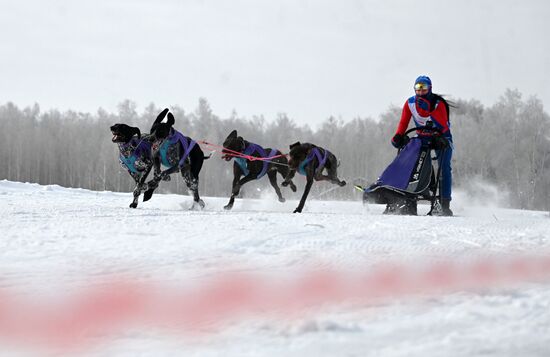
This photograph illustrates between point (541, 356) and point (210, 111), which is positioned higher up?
point (210, 111)

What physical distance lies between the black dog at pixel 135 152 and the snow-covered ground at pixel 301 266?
334cm

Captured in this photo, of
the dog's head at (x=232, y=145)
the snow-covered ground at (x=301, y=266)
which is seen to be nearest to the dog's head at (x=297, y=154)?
the dog's head at (x=232, y=145)

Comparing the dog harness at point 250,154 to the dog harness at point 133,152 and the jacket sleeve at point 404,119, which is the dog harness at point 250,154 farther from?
the jacket sleeve at point 404,119

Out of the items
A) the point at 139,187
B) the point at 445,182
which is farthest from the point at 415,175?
the point at 139,187

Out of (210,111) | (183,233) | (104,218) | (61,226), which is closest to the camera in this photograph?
(183,233)

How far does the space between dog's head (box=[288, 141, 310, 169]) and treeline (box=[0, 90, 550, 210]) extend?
3076 centimetres

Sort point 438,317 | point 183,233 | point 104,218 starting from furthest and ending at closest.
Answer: point 104,218, point 183,233, point 438,317

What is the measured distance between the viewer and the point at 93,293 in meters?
2.98

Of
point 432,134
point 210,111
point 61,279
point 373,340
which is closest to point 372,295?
point 373,340

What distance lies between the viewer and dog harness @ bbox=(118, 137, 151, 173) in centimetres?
991

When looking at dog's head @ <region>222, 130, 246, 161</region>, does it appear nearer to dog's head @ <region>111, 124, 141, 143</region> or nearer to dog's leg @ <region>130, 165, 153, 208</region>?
dog's leg @ <region>130, 165, 153, 208</region>

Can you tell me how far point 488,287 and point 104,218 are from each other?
4.17m

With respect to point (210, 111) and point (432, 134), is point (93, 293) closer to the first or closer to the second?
point (432, 134)

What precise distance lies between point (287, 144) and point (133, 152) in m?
56.6
